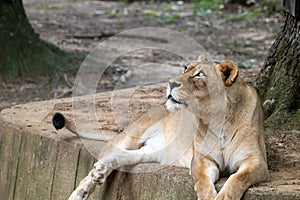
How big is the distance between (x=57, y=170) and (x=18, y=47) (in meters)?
4.29

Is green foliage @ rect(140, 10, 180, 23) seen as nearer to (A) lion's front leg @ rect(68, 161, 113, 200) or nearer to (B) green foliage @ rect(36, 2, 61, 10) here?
(B) green foliage @ rect(36, 2, 61, 10)

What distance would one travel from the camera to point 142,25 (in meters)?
13.4

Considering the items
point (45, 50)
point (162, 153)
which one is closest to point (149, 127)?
point (162, 153)

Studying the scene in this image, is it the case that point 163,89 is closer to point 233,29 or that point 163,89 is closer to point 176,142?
point 176,142

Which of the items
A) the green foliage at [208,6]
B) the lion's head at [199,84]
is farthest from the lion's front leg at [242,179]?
the green foliage at [208,6]

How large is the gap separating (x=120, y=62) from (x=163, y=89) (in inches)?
155

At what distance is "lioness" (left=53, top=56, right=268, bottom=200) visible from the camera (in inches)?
155

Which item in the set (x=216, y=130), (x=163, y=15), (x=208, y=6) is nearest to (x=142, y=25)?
(x=163, y=15)

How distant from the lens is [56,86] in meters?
8.83

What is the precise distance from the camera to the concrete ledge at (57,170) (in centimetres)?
414

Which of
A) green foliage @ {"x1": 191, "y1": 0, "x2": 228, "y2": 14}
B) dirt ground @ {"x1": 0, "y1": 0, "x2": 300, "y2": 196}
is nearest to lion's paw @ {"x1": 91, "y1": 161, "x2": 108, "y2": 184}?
dirt ground @ {"x1": 0, "y1": 0, "x2": 300, "y2": 196}

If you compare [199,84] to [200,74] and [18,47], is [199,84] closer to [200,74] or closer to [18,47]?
[200,74]

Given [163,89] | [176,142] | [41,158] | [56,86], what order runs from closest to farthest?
[176,142] < [41,158] < [163,89] < [56,86]

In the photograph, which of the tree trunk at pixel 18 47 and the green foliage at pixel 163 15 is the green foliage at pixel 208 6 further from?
the tree trunk at pixel 18 47
